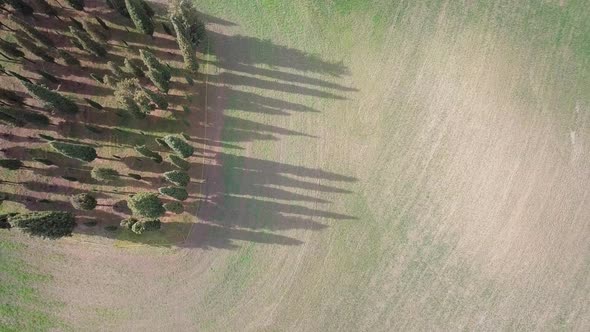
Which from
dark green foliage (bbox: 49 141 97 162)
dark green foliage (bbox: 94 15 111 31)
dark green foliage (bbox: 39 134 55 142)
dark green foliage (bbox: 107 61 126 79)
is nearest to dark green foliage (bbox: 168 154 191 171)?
dark green foliage (bbox: 49 141 97 162)

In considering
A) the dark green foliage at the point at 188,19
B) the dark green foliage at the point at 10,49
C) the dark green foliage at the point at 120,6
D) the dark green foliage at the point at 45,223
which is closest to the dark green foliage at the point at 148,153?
the dark green foliage at the point at 45,223

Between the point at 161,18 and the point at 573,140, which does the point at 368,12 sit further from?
the point at 573,140

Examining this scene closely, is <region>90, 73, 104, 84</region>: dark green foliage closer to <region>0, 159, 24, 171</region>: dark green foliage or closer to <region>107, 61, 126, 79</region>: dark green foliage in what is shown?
<region>107, 61, 126, 79</region>: dark green foliage

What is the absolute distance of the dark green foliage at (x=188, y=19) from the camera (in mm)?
34812

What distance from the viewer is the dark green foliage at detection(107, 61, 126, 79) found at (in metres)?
36.1

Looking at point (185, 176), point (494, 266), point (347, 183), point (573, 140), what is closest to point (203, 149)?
point (185, 176)

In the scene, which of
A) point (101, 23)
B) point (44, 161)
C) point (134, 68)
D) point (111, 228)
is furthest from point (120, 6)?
point (111, 228)

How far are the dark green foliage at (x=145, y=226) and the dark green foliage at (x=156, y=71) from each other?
36.5 ft

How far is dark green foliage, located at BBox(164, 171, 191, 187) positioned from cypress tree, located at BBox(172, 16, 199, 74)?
9328 millimetres

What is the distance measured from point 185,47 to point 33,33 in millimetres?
13031

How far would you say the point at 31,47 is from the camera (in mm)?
36562

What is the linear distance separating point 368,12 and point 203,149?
20.1 metres

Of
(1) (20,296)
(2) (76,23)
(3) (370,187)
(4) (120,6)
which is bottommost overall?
(1) (20,296)

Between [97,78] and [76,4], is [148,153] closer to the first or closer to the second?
[97,78]
